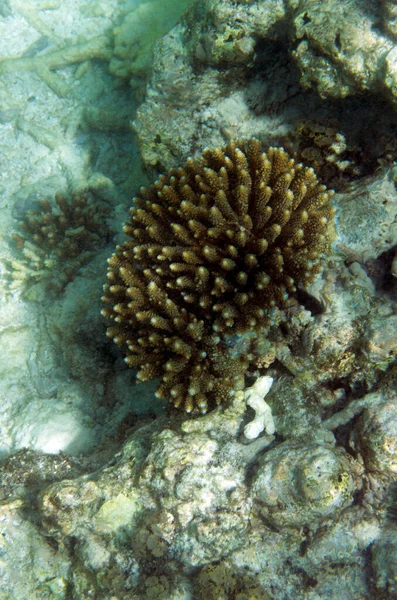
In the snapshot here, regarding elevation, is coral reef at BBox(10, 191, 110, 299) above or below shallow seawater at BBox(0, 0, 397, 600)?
below

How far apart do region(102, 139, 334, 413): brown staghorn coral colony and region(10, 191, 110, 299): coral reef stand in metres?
2.38

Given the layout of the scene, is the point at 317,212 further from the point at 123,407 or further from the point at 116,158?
the point at 116,158

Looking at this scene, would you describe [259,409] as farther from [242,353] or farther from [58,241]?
[58,241]

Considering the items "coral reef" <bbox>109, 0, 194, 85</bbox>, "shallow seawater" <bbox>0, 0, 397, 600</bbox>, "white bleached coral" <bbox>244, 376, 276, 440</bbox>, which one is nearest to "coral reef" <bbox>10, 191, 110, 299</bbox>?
"shallow seawater" <bbox>0, 0, 397, 600</bbox>

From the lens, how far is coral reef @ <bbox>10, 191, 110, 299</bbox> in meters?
5.69

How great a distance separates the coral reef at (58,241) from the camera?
18.7ft

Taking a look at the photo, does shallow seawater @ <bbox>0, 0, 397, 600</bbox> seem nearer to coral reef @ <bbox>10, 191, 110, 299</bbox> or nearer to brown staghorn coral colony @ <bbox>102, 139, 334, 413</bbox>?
brown staghorn coral colony @ <bbox>102, 139, 334, 413</bbox>

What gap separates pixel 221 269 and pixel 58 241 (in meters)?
3.48

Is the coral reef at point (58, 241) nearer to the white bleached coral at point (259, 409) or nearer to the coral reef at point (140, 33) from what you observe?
the coral reef at point (140, 33)

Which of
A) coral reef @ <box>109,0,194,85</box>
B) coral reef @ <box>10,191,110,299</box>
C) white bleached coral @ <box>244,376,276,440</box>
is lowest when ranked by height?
coral reef @ <box>10,191,110,299</box>

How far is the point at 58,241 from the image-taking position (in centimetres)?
586

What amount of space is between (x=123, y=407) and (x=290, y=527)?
249 centimetres

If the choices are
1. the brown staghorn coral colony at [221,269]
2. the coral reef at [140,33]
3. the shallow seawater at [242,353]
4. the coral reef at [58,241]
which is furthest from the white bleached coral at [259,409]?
the coral reef at [140,33]

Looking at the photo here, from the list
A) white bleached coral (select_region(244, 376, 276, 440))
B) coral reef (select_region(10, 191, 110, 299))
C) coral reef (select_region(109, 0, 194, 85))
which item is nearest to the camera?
white bleached coral (select_region(244, 376, 276, 440))
